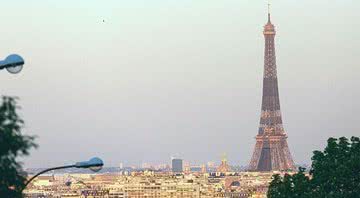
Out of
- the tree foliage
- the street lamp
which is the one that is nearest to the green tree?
the street lamp

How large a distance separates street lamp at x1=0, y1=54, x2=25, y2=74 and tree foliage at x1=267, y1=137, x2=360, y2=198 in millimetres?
42139

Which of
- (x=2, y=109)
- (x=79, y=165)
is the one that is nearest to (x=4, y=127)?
(x=2, y=109)

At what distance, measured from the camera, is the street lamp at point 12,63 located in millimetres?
33500

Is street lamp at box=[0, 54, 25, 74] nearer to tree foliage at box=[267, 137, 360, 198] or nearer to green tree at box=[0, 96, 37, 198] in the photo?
green tree at box=[0, 96, 37, 198]

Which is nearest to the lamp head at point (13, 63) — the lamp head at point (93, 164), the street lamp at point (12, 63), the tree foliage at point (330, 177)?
the street lamp at point (12, 63)

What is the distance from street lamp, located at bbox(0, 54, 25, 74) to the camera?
110ft

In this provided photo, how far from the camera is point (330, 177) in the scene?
7775cm

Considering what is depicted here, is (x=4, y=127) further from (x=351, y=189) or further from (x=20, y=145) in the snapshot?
(x=351, y=189)

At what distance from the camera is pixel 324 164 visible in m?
78.9

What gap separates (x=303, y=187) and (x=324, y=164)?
1.76 m

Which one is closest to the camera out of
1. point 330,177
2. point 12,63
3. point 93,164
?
point 12,63

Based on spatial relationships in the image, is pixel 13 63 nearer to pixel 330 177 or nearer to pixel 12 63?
pixel 12 63

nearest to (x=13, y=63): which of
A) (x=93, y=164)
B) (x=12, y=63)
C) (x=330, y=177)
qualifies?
(x=12, y=63)

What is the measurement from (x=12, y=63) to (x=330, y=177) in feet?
148
